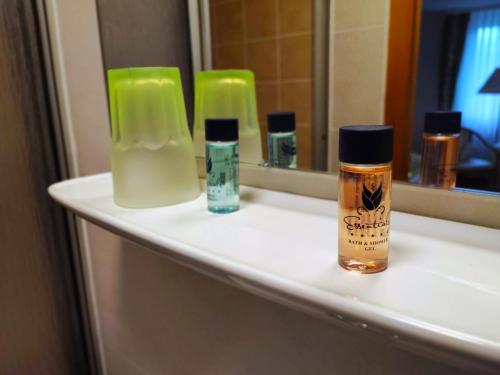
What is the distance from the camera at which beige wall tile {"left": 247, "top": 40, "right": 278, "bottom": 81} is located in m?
0.59

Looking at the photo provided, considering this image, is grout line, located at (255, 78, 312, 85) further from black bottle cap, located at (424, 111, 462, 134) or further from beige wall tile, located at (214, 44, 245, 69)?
black bottle cap, located at (424, 111, 462, 134)

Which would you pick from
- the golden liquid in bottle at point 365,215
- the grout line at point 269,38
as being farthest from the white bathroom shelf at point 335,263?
the grout line at point 269,38

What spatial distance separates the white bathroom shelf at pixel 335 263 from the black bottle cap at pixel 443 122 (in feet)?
0.31

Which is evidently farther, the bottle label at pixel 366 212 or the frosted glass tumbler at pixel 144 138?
the frosted glass tumbler at pixel 144 138

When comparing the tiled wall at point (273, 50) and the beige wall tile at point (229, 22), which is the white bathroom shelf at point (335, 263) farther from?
the beige wall tile at point (229, 22)

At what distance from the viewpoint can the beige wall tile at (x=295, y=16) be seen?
20.7 inches

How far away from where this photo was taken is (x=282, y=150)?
1.80 feet

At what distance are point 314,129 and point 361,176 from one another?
22 centimetres

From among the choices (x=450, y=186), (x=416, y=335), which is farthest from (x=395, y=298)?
(x=450, y=186)

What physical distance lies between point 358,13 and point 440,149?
0.59 ft

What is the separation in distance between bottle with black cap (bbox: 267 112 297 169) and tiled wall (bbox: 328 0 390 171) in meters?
0.06

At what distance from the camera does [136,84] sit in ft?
1.65

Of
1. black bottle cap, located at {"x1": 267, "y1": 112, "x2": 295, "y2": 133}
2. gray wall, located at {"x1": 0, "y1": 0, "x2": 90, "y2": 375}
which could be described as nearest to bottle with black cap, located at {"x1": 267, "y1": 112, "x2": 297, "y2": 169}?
black bottle cap, located at {"x1": 267, "y1": 112, "x2": 295, "y2": 133}

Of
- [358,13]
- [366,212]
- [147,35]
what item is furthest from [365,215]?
[147,35]
